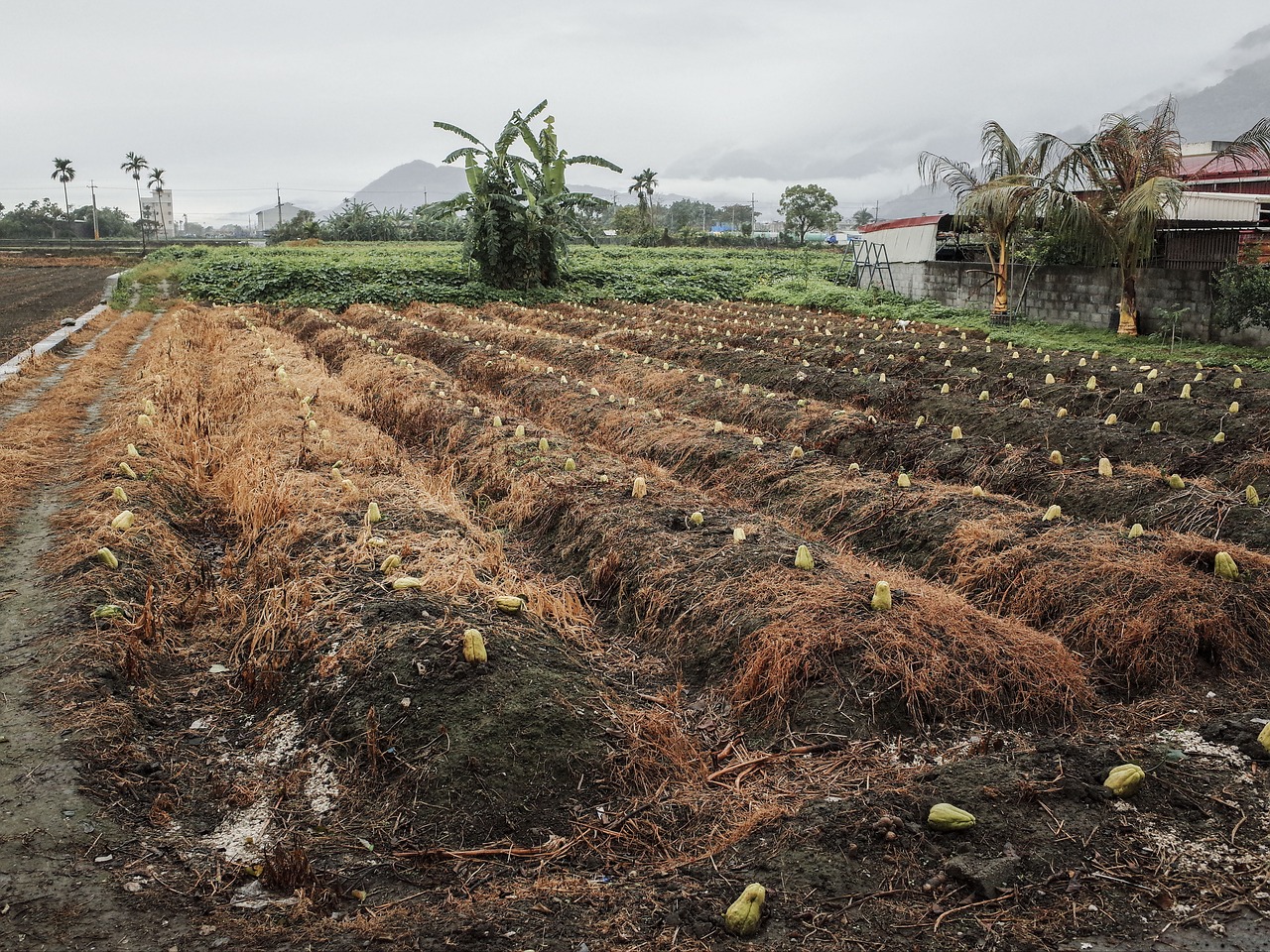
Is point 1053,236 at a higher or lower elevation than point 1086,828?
higher

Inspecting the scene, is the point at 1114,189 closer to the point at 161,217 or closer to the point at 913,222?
the point at 913,222

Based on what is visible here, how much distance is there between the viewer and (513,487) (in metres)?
7.62

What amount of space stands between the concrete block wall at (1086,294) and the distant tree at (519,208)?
988cm

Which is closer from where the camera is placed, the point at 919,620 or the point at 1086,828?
the point at 1086,828

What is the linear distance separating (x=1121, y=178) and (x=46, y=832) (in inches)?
728

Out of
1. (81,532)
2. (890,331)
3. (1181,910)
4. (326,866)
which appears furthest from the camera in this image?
(890,331)

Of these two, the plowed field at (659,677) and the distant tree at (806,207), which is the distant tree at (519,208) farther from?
the distant tree at (806,207)

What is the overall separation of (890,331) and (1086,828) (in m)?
15.4

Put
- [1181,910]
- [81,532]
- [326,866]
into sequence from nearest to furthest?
[1181,910]
[326,866]
[81,532]

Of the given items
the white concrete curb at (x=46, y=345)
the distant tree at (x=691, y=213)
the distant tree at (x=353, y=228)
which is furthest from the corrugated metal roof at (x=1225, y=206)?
the distant tree at (x=691, y=213)

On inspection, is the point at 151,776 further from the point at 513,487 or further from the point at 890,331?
the point at 890,331

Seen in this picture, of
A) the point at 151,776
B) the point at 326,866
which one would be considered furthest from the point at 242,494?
the point at 326,866

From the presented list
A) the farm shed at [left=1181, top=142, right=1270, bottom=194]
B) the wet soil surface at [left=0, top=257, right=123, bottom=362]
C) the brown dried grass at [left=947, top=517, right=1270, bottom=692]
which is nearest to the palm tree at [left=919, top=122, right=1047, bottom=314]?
the farm shed at [left=1181, top=142, right=1270, bottom=194]

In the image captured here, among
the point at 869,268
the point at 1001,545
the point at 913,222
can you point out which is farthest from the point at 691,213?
the point at 1001,545
